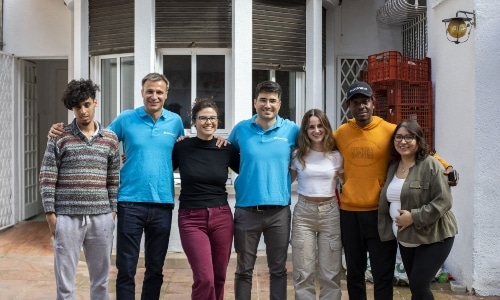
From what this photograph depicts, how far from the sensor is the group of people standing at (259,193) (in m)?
4.61

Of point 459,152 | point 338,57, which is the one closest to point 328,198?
point 459,152

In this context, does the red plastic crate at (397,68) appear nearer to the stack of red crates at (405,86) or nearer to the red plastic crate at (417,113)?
the stack of red crates at (405,86)

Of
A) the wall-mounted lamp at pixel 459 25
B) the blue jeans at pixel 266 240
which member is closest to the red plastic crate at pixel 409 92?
the wall-mounted lamp at pixel 459 25

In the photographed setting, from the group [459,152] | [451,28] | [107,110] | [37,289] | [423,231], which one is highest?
[451,28]

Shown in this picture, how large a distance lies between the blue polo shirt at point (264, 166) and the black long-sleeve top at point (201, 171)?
6.0 inches

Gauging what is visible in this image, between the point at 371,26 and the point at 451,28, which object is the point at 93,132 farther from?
the point at 371,26

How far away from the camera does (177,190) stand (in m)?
7.57

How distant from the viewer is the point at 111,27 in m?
Result: 7.92

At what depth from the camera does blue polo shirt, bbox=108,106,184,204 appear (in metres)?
4.79

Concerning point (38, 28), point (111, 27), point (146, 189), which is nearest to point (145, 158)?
point (146, 189)

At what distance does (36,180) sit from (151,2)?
15.2ft

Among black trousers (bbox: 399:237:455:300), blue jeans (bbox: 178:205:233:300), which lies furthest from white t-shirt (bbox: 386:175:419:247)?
blue jeans (bbox: 178:205:233:300)

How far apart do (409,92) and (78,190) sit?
4.09 meters

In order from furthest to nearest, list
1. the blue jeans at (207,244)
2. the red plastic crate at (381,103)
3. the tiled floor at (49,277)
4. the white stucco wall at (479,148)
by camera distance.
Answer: the red plastic crate at (381,103)
the tiled floor at (49,277)
the white stucco wall at (479,148)
the blue jeans at (207,244)
